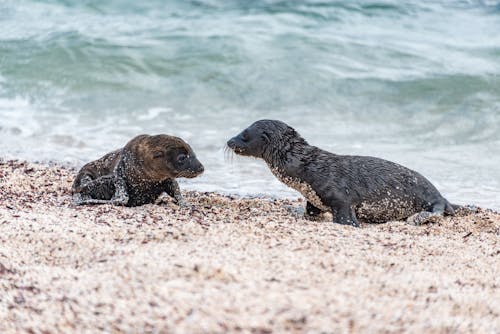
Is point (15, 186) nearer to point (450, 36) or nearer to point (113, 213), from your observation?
point (113, 213)

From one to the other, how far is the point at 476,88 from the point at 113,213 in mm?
9846

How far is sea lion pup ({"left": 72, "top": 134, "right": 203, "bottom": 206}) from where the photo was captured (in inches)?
267

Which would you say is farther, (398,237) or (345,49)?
(345,49)

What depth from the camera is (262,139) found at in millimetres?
6961

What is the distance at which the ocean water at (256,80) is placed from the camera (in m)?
11.0

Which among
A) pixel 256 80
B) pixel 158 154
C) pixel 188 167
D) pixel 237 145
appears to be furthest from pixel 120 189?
pixel 256 80

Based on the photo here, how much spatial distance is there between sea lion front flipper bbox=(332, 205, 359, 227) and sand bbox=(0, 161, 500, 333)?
1.09 feet

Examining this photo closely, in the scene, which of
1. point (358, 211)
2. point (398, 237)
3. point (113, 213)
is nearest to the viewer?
point (398, 237)

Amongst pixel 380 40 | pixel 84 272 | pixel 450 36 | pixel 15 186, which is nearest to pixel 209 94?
pixel 380 40

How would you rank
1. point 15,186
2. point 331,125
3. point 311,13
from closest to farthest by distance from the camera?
point 15,186
point 331,125
point 311,13

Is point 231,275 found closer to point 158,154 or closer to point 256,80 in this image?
point 158,154

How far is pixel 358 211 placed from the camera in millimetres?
6789

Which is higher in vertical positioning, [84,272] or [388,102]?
[84,272]

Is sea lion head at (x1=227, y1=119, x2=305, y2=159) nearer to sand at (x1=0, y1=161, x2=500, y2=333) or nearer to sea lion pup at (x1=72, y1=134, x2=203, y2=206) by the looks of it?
sea lion pup at (x1=72, y1=134, x2=203, y2=206)
